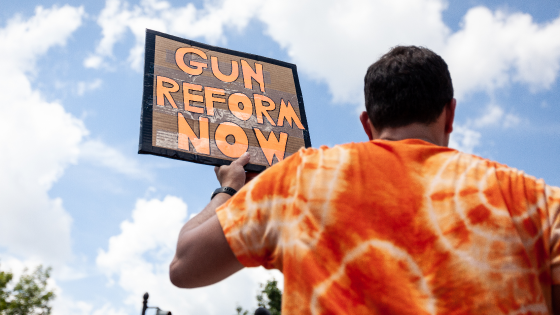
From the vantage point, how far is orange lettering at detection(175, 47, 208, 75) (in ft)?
12.6

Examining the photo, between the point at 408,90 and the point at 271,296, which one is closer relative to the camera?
the point at 408,90

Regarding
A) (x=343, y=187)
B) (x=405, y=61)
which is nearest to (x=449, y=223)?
(x=343, y=187)

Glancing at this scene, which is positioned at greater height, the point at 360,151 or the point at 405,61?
the point at 405,61

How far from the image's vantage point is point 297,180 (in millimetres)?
1529

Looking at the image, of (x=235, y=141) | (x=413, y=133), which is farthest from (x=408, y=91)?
(x=235, y=141)

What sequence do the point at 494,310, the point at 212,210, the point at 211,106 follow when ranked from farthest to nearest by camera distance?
the point at 211,106 < the point at 212,210 < the point at 494,310

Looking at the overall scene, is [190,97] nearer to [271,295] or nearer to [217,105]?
[217,105]

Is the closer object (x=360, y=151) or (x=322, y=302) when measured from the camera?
(x=322, y=302)

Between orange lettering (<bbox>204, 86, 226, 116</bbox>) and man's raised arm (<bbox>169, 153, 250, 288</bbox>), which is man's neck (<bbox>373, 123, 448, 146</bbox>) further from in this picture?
orange lettering (<bbox>204, 86, 226, 116</bbox>)

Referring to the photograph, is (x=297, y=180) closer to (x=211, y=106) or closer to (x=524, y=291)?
(x=524, y=291)

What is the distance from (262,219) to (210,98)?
238 centimetres

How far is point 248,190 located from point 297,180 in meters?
0.19

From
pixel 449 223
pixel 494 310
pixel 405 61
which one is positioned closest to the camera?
pixel 494 310

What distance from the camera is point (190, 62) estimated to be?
3.92 metres
